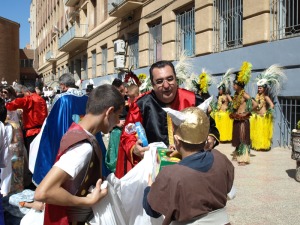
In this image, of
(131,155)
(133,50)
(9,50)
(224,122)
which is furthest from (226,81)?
(9,50)

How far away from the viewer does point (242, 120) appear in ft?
24.6

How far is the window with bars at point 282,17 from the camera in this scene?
26.4 feet

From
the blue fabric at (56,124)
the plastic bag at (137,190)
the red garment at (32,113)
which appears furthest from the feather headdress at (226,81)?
the plastic bag at (137,190)

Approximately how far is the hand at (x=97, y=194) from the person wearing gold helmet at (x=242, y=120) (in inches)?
222

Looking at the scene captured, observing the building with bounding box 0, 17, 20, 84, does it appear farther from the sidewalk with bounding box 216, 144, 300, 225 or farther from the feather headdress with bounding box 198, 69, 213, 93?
the sidewalk with bounding box 216, 144, 300, 225

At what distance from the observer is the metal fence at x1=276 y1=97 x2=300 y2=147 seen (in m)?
8.17

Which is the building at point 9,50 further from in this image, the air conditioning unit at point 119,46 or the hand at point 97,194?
the hand at point 97,194

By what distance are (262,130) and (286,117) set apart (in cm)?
67

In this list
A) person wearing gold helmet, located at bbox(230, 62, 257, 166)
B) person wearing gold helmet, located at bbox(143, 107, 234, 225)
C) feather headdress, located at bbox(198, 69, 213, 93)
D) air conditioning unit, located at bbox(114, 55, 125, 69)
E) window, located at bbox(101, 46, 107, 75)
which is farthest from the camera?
window, located at bbox(101, 46, 107, 75)

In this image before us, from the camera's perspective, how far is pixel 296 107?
8070 mm

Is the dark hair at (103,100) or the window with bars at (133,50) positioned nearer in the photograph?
the dark hair at (103,100)

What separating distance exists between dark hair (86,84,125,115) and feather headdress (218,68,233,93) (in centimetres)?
781

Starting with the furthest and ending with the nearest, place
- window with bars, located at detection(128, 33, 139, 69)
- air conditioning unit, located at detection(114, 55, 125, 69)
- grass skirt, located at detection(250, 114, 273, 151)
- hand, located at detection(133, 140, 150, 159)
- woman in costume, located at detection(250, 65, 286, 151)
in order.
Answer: air conditioning unit, located at detection(114, 55, 125, 69) → window with bars, located at detection(128, 33, 139, 69) → grass skirt, located at detection(250, 114, 273, 151) → woman in costume, located at detection(250, 65, 286, 151) → hand, located at detection(133, 140, 150, 159)

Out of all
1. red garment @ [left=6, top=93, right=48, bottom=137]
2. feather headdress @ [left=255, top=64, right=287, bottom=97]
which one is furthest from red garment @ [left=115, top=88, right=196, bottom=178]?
feather headdress @ [left=255, top=64, right=287, bottom=97]
